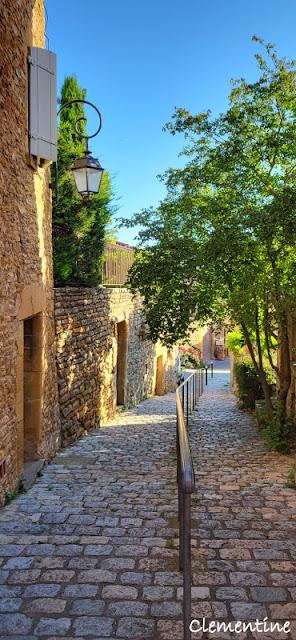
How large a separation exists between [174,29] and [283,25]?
2.98 metres

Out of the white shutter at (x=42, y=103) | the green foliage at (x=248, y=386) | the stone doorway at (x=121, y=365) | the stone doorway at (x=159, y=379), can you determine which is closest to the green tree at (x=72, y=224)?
the white shutter at (x=42, y=103)

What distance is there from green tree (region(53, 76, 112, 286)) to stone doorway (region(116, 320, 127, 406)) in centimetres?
299

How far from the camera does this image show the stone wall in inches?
271

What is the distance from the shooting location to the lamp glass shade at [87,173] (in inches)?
236

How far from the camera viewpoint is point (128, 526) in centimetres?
349

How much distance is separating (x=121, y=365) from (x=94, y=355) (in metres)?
3.17

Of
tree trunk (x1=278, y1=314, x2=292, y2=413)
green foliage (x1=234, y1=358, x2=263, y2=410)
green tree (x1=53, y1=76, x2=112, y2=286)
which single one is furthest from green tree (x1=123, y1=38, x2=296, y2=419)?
green foliage (x1=234, y1=358, x2=263, y2=410)

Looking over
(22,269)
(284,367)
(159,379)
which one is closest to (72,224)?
(22,269)

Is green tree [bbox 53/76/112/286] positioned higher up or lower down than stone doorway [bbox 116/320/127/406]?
higher up

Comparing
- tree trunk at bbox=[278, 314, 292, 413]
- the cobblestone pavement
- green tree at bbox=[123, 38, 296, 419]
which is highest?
green tree at bbox=[123, 38, 296, 419]

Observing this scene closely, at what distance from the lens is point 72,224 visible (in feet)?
27.4

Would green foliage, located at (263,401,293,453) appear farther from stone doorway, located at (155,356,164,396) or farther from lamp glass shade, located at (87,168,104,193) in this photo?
stone doorway, located at (155,356,164,396)

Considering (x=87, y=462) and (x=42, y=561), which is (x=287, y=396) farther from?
(x=42, y=561)

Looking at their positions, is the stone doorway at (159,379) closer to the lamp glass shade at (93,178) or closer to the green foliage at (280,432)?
the green foliage at (280,432)
